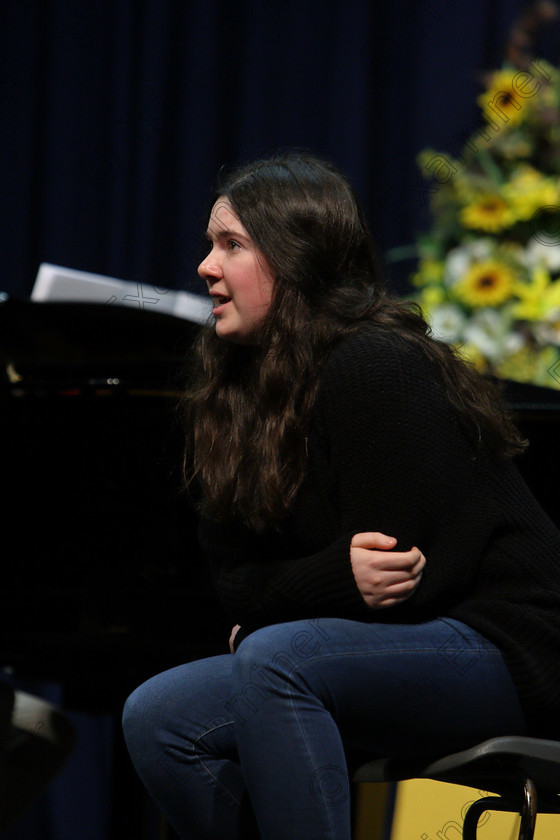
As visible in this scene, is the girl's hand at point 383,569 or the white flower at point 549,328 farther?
the white flower at point 549,328

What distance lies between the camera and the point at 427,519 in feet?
3.73

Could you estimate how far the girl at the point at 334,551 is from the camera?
1067 millimetres

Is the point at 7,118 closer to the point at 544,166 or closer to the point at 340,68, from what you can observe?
the point at 340,68

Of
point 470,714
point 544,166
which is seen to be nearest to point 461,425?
point 470,714

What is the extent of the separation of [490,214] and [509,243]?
0.08 m

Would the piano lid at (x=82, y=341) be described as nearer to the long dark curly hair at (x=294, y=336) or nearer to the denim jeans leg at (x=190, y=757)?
the long dark curly hair at (x=294, y=336)

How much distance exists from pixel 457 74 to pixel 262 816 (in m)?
2.53

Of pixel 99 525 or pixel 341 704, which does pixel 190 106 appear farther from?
pixel 341 704

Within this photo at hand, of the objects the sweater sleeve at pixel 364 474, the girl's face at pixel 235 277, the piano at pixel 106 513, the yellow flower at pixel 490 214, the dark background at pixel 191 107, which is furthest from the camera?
the dark background at pixel 191 107

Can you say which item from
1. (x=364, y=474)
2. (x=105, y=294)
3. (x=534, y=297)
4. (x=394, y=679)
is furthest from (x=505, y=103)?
(x=394, y=679)

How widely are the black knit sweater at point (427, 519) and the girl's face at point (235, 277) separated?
6.2 inches

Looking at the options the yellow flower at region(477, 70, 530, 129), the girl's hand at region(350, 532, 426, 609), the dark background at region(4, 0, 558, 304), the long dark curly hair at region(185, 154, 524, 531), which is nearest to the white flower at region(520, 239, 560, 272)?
the yellow flower at region(477, 70, 530, 129)

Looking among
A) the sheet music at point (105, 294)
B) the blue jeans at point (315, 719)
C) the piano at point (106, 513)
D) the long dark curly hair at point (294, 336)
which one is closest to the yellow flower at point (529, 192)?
the piano at point (106, 513)

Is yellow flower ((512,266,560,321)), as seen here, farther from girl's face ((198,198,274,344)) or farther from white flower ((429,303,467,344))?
girl's face ((198,198,274,344))
